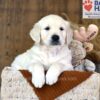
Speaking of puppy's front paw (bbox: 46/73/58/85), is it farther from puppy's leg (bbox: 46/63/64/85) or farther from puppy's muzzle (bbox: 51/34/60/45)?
puppy's muzzle (bbox: 51/34/60/45)

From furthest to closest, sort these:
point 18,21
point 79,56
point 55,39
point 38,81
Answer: point 18,21
point 79,56
point 55,39
point 38,81

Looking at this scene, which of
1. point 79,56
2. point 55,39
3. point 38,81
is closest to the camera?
point 38,81

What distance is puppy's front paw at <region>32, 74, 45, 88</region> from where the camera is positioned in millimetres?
1206

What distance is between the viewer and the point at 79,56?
1.66 meters

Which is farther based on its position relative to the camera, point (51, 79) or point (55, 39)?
point (55, 39)

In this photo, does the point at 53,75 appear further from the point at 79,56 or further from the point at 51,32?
the point at 79,56

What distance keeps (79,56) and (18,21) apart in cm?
86

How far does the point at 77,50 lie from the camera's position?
65.5 inches

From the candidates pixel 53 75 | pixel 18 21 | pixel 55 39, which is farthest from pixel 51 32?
pixel 18 21

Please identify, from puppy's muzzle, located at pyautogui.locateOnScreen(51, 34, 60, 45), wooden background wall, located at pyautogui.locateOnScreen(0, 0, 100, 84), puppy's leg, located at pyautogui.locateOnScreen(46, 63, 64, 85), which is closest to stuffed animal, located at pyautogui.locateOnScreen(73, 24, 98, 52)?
puppy's muzzle, located at pyautogui.locateOnScreen(51, 34, 60, 45)

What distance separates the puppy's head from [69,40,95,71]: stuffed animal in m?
0.18

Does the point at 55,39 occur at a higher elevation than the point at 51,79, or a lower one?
higher

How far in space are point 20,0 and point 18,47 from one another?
38 cm

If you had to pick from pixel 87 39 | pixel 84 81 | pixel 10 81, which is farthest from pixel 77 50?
pixel 10 81
